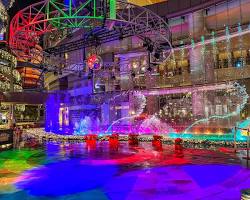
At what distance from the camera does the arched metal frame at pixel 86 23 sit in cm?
1380

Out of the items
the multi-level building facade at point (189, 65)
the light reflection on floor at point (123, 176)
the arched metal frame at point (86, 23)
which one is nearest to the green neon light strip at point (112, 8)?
the arched metal frame at point (86, 23)

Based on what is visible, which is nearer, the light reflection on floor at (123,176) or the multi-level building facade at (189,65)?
the light reflection on floor at (123,176)

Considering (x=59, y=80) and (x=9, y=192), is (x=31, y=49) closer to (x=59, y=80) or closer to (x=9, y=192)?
(x=9, y=192)

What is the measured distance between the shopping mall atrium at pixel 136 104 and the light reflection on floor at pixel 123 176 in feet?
0.13

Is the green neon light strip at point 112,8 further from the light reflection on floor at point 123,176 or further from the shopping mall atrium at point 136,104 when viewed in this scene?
the light reflection on floor at point 123,176

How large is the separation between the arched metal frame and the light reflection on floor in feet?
22.1

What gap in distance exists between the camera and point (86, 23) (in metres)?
16.4

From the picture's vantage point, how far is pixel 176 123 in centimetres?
2619

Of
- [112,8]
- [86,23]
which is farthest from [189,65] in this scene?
[112,8]

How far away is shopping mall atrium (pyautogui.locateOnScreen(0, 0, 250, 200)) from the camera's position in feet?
29.2

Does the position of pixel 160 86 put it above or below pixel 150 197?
above

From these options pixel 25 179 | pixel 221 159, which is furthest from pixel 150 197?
pixel 221 159

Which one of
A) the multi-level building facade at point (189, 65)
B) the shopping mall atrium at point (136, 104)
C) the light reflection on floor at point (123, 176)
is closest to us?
the light reflection on floor at point (123, 176)

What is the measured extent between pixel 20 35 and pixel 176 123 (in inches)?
595
